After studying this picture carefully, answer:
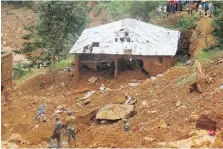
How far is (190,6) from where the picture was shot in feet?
85.5

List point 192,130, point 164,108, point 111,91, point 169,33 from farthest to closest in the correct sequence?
point 169,33 → point 111,91 → point 164,108 → point 192,130

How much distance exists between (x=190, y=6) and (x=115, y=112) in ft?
37.3

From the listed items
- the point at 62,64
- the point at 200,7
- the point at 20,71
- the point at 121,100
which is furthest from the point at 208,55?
the point at 20,71

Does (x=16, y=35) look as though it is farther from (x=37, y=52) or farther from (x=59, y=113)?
(x=59, y=113)

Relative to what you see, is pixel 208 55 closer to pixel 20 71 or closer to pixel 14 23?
pixel 20 71

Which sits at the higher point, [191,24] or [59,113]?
[191,24]

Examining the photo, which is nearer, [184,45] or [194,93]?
[194,93]

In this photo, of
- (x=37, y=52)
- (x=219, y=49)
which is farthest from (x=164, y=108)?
(x=37, y=52)

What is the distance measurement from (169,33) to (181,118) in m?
9.34

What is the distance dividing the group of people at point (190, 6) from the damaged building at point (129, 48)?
7.16 feet

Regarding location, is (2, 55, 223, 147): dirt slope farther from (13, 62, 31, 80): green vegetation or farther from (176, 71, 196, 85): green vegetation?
(13, 62, 31, 80): green vegetation

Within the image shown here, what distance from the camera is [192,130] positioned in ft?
43.9

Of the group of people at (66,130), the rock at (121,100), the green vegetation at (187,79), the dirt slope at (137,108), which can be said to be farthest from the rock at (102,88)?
the group of people at (66,130)

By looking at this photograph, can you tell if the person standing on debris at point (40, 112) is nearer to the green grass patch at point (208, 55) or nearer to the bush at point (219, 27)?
the green grass patch at point (208, 55)
